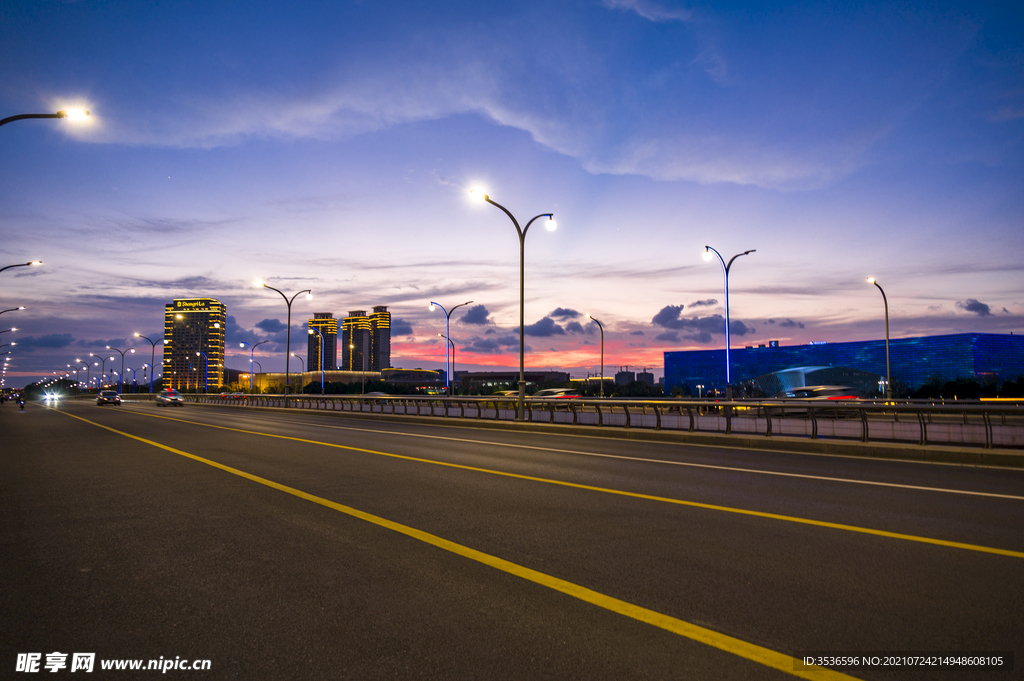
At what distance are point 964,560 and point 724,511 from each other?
2.53 m

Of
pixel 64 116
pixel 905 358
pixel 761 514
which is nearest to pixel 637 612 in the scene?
pixel 761 514

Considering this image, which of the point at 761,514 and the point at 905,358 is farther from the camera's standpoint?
the point at 905,358

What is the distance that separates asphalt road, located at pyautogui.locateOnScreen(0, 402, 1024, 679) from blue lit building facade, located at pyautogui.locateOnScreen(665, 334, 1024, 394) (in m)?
161

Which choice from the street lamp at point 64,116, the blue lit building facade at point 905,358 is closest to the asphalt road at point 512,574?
the street lamp at point 64,116

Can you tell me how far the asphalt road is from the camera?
3.54 meters

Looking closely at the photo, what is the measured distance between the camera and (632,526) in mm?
6645

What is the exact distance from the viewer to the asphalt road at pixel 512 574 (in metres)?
3.54

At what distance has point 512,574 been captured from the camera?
16.2 feet

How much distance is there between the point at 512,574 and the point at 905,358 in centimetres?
19164

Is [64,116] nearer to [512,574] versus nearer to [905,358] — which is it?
[512,574]

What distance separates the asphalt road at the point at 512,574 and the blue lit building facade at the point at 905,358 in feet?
529

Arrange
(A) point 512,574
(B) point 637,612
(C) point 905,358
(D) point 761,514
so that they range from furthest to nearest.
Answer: (C) point 905,358 < (D) point 761,514 < (A) point 512,574 < (B) point 637,612

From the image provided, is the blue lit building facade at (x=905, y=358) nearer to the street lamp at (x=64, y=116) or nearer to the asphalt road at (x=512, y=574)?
the asphalt road at (x=512, y=574)

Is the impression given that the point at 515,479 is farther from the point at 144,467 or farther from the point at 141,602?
the point at 144,467
